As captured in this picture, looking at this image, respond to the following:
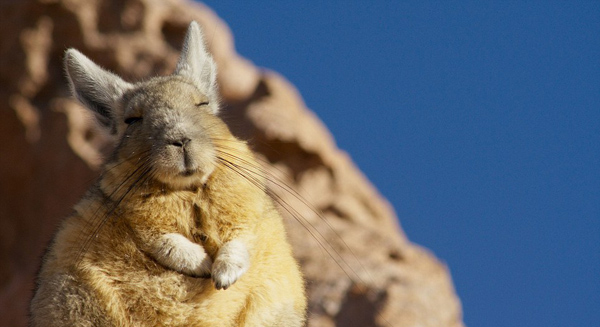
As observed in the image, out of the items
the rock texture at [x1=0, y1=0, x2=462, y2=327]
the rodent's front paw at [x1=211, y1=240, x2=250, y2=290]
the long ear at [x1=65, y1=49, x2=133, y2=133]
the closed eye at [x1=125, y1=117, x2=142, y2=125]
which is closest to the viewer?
the rodent's front paw at [x1=211, y1=240, x2=250, y2=290]

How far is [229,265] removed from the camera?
4.82 m

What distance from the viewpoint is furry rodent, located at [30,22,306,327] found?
4914mm

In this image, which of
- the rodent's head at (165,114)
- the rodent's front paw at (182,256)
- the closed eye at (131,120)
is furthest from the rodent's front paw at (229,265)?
the closed eye at (131,120)

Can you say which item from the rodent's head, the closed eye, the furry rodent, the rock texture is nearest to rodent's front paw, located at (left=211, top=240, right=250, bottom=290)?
the furry rodent

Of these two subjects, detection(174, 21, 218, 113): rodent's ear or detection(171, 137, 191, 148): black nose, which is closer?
detection(171, 137, 191, 148): black nose

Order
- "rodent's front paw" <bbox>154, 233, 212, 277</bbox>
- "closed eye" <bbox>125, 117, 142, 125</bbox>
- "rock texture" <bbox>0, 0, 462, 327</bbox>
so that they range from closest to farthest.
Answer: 1. "rodent's front paw" <bbox>154, 233, 212, 277</bbox>
2. "closed eye" <bbox>125, 117, 142, 125</bbox>
3. "rock texture" <bbox>0, 0, 462, 327</bbox>

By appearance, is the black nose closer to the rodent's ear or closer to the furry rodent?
the furry rodent

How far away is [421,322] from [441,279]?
67.5 inches

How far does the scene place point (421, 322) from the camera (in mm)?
10039

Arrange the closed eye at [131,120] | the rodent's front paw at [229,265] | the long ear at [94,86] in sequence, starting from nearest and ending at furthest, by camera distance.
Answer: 1. the rodent's front paw at [229,265]
2. the closed eye at [131,120]
3. the long ear at [94,86]

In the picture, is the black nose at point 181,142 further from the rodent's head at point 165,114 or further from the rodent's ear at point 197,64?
the rodent's ear at point 197,64

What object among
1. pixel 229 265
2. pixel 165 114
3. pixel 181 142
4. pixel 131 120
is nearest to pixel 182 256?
pixel 229 265

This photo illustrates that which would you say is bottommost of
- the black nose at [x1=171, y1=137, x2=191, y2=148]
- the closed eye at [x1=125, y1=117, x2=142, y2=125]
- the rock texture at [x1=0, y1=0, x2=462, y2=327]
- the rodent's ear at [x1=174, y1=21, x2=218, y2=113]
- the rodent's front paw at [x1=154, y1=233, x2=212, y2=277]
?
the rodent's front paw at [x1=154, y1=233, x2=212, y2=277]

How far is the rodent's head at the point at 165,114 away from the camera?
5.00 metres
